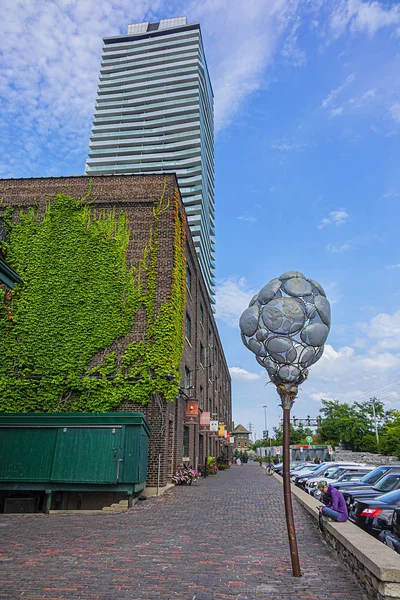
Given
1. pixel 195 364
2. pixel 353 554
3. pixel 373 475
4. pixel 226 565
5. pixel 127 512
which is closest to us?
pixel 353 554

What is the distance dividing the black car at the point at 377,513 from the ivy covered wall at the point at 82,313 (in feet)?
29.0

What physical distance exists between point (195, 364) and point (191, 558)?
1865cm

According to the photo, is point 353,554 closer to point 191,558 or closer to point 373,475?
point 191,558

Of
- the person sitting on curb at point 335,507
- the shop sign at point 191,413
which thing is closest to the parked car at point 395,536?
the person sitting on curb at point 335,507

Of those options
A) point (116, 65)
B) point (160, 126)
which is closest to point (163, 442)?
point (160, 126)

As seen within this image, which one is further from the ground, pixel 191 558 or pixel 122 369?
pixel 122 369

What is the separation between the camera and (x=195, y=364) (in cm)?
2538

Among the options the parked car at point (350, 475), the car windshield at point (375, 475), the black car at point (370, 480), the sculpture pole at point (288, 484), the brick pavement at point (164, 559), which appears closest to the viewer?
the brick pavement at point (164, 559)

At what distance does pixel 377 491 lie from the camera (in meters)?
10.3

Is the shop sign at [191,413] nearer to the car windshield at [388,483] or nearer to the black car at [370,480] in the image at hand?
the black car at [370,480]

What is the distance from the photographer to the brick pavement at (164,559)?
17.3 ft

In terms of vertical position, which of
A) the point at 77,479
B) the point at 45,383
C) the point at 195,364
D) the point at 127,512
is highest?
the point at 195,364

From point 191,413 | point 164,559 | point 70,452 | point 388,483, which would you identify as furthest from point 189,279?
point 164,559

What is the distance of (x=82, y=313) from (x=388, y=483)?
39.3ft
